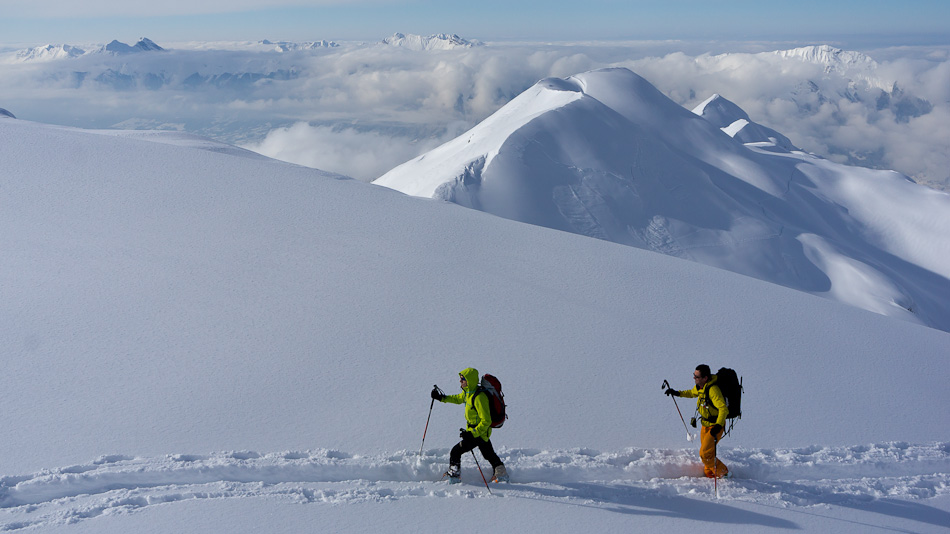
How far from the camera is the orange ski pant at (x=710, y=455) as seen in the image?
20.5 feet

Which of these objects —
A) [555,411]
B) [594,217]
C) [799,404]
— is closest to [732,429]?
[799,404]

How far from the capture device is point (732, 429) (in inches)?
280

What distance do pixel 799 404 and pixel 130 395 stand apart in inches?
344

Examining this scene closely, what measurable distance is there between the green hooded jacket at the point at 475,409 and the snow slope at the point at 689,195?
3266 centimetres

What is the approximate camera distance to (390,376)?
24.4ft

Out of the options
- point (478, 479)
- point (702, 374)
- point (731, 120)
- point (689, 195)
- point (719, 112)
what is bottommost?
point (478, 479)

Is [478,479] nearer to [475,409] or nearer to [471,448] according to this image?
[471,448]

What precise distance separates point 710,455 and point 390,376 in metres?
4.05

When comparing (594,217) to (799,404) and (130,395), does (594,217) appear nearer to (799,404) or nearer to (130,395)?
(799,404)

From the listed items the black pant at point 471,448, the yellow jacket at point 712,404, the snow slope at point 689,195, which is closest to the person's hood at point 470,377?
the black pant at point 471,448

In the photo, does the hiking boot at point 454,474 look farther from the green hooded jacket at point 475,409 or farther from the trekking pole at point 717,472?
the trekking pole at point 717,472

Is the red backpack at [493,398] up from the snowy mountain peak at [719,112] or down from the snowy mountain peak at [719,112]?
down

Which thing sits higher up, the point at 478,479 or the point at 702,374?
the point at 702,374

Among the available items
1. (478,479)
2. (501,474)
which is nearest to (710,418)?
(501,474)
